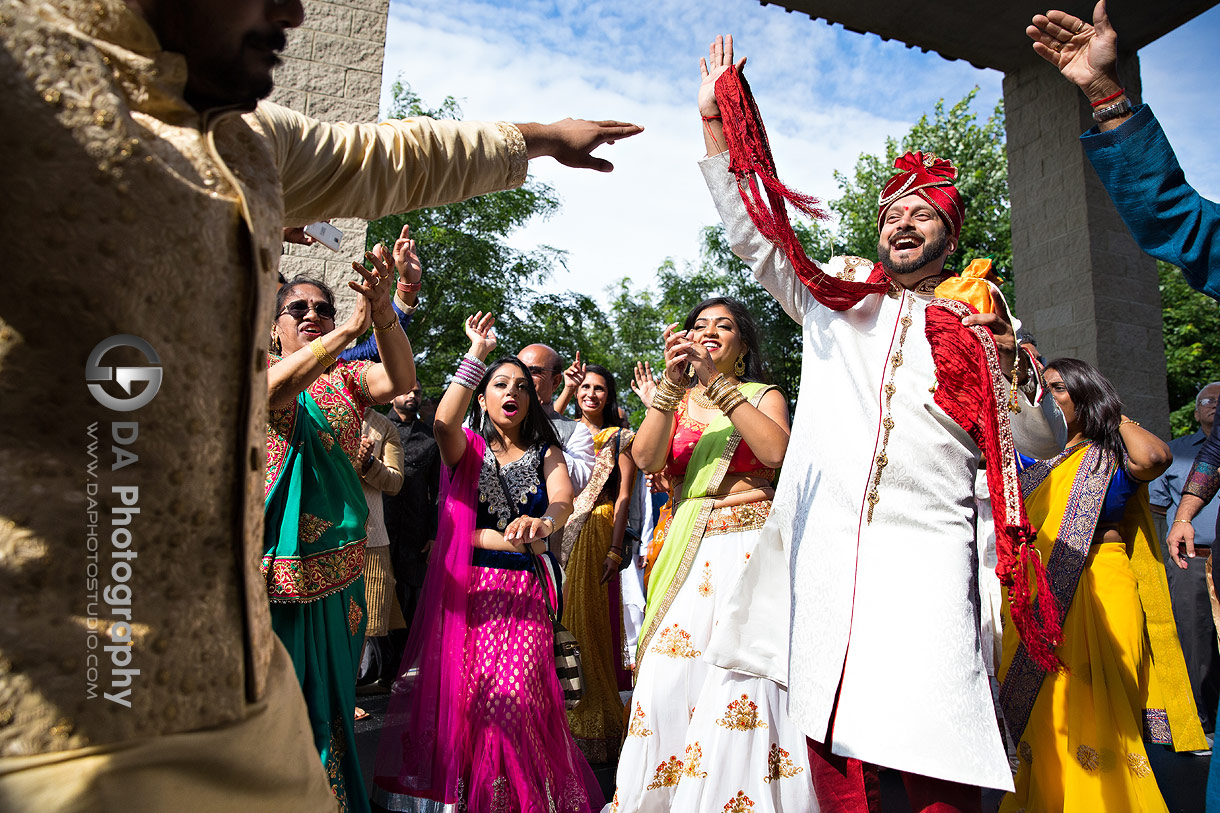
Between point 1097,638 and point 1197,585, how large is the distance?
3139 millimetres

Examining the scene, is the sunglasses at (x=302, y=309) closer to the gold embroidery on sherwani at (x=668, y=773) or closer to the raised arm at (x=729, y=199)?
the raised arm at (x=729, y=199)

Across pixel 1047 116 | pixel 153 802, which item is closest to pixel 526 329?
pixel 1047 116

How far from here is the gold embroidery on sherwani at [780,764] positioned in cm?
304

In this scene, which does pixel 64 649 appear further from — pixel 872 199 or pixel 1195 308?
pixel 1195 308

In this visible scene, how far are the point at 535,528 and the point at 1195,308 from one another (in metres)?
33.1

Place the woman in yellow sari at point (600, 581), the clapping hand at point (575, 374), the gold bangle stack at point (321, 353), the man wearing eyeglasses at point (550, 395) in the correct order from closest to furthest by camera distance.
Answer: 1. the gold bangle stack at point (321, 353)
2. the woman in yellow sari at point (600, 581)
3. the man wearing eyeglasses at point (550, 395)
4. the clapping hand at point (575, 374)

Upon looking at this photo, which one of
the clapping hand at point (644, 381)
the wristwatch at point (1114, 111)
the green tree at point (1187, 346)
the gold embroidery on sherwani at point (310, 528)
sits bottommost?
the gold embroidery on sherwani at point (310, 528)

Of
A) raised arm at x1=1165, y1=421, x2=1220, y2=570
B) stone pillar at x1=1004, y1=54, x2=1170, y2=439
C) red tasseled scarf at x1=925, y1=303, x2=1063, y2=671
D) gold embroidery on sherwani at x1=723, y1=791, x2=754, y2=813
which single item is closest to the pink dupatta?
gold embroidery on sherwani at x1=723, y1=791, x2=754, y2=813

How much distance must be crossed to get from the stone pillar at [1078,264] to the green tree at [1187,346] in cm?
2375

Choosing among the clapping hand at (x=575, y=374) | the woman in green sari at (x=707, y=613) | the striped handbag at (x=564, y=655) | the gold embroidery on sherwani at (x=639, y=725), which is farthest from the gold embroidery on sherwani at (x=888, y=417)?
the clapping hand at (x=575, y=374)

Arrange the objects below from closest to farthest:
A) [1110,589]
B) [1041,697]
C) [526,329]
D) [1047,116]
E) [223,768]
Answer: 1. [223,768]
2. [1041,697]
3. [1110,589]
4. [1047,116]
5. [526,329]

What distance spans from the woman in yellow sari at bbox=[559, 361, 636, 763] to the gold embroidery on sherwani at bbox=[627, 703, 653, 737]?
1634 mm

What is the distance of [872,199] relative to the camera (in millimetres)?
30703

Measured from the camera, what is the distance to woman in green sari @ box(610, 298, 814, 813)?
119 inches
